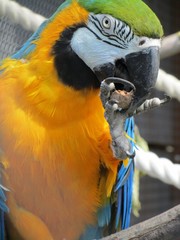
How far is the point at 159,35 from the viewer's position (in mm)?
620

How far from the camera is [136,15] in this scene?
0.61 metres

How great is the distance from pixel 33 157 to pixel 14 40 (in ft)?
1.19

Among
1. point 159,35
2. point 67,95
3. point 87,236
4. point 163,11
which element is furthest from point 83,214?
point 163,11

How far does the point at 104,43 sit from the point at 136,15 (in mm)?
63

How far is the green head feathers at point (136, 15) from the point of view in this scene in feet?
1.99

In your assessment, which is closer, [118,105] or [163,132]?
[118,105]

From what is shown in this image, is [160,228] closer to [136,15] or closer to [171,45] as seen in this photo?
[136,15]

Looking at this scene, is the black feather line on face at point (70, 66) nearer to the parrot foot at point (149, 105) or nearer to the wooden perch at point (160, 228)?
the parrot foot at point (149, 105)

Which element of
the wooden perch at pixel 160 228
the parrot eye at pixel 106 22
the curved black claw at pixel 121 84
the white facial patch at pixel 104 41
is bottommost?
the wooden perch at pixel 160 228

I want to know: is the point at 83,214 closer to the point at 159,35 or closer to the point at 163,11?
the point at 159,35

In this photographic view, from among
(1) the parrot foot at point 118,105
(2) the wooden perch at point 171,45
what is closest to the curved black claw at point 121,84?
(1) the parrot foot at point 118,105

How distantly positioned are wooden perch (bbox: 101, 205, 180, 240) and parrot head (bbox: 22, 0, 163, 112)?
0.18 m

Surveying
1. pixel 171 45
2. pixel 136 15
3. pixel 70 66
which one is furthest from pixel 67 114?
pixel 171 45

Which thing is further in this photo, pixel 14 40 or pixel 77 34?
pixel 14 40
